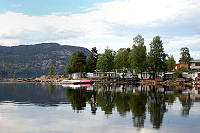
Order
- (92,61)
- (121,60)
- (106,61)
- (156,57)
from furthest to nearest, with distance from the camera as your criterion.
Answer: (92,61), (121,60), (106,61), (156,57)

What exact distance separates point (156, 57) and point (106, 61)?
2780cm

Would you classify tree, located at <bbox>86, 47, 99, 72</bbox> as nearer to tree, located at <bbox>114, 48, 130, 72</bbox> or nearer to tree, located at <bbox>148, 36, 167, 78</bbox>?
tree, located at <bbox>114, 48, 130, 72</bbox>

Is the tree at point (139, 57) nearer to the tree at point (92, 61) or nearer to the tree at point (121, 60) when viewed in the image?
the tree at point (121, 60)

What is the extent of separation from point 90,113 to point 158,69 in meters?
90.9

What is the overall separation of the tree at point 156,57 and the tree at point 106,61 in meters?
22.9

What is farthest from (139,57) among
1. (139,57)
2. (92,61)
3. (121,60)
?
(92,61)

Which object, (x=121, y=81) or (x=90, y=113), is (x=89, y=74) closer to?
(x=121, y=81)

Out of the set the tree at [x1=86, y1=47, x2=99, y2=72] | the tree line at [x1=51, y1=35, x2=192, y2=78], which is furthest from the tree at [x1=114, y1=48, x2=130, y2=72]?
the tree at [x1=86, y1=47, x2=99, y2=72]

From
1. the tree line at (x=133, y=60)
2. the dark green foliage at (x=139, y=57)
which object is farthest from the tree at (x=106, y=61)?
the dark green foliage at (x=139, y=57)

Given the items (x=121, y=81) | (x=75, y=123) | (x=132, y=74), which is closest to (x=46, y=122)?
(x=75, y=123)

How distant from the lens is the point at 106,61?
134 metres

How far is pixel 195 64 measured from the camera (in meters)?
147

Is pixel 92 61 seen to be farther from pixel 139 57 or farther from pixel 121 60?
pixel 139 57

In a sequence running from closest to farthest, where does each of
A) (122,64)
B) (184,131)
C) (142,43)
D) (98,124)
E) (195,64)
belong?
(184,131) → (98,124) → (142,43) → (122,64) → (195,64)
